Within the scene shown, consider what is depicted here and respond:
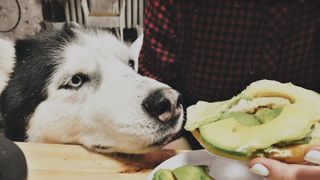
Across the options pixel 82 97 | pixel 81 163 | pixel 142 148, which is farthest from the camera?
pixel 82 97

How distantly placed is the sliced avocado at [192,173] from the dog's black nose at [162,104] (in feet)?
0.88

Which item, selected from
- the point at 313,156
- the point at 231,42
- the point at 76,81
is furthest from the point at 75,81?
the point at 313,156

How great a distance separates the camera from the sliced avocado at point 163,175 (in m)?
0.44

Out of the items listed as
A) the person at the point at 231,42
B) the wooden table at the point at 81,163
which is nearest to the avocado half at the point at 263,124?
the wooden table at the point at 81,163

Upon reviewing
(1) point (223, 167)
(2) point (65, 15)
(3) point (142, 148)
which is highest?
(2) point (65, 15)

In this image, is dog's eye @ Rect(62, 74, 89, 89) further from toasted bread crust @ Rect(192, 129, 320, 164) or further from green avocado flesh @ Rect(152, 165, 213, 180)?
toasted bread crust @ Rect(192, 129, 320, 164)

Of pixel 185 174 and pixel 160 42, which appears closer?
pixel 185 174

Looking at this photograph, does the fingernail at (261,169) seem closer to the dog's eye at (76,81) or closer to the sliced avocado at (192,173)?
the sliced avocado at (192,173)

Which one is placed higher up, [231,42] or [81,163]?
[231,42]

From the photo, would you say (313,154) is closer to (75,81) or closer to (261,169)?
(261,169)

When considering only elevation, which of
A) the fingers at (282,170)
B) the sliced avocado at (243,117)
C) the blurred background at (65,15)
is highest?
the blurred background at (65,15)

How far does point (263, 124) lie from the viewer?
371 mm

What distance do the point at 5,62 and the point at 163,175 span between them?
652 mm

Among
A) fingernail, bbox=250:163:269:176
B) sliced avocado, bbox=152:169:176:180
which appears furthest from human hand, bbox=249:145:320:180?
sliced avocado, bbox=152:169:176:180
